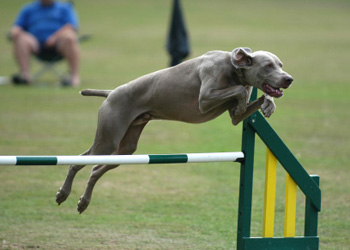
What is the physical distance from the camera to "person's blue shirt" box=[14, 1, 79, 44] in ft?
45.3

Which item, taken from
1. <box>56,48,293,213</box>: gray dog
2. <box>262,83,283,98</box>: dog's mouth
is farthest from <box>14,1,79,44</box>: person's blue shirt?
<box>262,83,283,98</box>: dog's mouth

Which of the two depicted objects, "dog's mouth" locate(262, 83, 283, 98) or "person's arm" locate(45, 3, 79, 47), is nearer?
"dog's mouth" locate(262, 83, 283, 98)

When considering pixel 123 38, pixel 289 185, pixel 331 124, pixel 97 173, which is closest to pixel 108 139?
pixel 97 173

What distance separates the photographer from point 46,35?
45.3 ft

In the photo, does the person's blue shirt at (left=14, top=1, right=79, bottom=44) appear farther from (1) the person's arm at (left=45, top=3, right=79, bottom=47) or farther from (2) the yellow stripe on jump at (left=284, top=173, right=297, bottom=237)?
(2) the yellow stripe on jump at (left=284, top=173, right=297, bottom=237)

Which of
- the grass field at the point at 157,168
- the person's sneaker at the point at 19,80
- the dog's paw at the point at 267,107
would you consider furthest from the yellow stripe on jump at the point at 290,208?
the person's sneaker at the point at 19,80

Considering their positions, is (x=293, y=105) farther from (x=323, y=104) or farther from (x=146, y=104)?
(x=146, y=104)

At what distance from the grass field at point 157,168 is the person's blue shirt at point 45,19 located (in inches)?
44.1

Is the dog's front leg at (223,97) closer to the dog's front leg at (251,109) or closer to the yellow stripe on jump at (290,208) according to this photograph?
the dog's front leg at (251,109)

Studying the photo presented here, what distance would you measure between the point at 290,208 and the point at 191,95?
984 millimetres

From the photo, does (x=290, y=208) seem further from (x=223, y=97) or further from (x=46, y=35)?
(x=46, y=35)

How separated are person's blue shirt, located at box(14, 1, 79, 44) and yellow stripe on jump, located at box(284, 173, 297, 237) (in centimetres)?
1005

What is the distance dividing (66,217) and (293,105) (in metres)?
7.10

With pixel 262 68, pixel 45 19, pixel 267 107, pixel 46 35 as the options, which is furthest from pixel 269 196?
pixel 45 19
